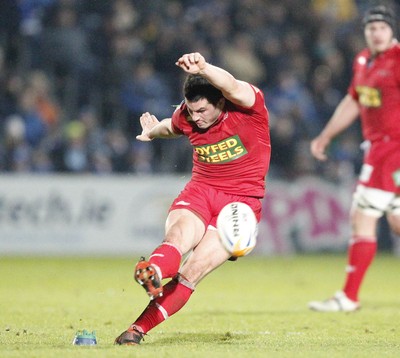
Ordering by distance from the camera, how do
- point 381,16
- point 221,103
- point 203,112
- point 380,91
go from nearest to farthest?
point 203,112, point 221,103, point 381,16, point 380,91

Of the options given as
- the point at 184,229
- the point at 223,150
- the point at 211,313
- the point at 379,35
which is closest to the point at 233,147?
the point at 223,150

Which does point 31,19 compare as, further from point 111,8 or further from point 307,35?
point 307,35

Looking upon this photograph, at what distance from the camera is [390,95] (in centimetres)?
983

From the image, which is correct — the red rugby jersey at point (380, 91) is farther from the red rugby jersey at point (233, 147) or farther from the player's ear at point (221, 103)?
the player's ear at point (221, 103)

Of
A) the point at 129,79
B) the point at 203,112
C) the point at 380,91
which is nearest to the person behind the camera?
the point at 203,112

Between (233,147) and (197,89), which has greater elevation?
(197,89)

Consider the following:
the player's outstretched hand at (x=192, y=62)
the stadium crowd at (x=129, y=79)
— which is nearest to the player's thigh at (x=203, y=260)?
the player's outstretched hand at (x=192, y=62)

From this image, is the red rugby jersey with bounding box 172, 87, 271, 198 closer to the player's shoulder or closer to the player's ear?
the player's ear

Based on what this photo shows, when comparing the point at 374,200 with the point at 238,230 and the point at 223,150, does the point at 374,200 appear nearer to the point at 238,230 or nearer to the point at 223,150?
the point at 223,150

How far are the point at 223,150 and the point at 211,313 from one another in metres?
2.60

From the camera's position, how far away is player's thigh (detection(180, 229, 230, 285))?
7.06 meters

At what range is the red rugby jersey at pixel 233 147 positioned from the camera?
288 inches

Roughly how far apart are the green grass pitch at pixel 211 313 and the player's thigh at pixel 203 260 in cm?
49

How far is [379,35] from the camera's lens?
9.69m
